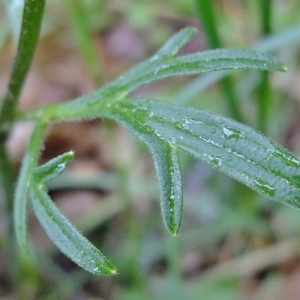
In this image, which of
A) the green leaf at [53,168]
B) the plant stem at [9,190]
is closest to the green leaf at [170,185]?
the green leaf at [53,168]

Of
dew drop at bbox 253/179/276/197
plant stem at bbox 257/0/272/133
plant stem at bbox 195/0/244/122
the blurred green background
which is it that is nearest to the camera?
dew drop at bbox 253/179/276/197

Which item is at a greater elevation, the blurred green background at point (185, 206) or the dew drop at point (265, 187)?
the blurred green background at point (185, 206)

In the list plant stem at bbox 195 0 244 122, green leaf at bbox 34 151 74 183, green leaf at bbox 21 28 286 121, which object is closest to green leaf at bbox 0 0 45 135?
green leaf at bbox 21 28 286 121

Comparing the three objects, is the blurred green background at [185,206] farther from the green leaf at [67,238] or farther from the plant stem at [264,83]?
the green leaf at [67,238]

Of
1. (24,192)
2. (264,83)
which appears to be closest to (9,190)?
(24,192)

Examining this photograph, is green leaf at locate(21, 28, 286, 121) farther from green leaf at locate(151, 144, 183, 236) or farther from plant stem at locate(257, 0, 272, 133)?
plant stem at locate(257, 0, 272, 133)
